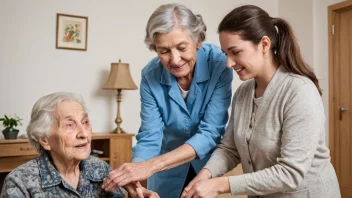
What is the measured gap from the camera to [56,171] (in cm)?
146

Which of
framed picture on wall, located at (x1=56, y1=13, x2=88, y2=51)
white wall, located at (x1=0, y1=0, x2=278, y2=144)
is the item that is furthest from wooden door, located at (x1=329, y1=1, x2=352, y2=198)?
framed picture on wall, located at (x1=56, y1=13, x2=88, y2=51)

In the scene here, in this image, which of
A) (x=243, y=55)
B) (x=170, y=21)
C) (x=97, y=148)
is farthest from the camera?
(x=97, y=148)

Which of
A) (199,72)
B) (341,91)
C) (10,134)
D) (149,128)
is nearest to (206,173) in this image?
(149,128)

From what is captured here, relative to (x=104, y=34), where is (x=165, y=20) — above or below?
below

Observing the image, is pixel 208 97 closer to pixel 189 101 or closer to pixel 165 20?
pixel 189 101

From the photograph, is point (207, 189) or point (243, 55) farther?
point (243, 55)

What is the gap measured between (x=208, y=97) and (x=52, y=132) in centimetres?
72

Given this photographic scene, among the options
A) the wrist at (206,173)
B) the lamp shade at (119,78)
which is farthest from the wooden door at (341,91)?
the wrist at (206,173)

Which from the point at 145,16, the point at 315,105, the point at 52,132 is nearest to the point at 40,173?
the point at 52,132

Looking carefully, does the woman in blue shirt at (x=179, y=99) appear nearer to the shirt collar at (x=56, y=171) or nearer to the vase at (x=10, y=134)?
the shirt collar at (x=56, y=171)

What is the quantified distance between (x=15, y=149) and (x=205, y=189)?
9.26 ft

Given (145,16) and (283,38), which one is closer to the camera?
(283,38)

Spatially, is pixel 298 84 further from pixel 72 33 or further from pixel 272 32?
Answer: pixel 72 33

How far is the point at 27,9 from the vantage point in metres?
4.02
